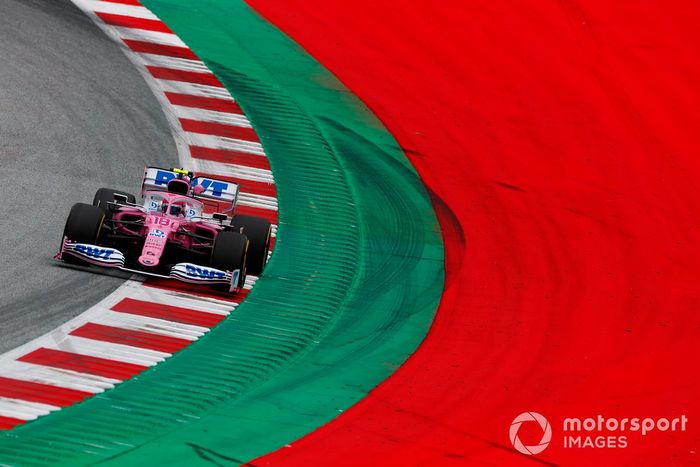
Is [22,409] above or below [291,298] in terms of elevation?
below

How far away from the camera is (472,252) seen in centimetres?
2128

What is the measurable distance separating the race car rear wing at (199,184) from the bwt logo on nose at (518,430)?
586 cm

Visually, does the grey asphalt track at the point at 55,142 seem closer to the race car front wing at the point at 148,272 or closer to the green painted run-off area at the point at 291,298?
the race car front wing at the point at 148,272

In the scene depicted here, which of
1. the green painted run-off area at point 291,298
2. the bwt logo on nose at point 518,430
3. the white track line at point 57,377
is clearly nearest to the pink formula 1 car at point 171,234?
the green painted run-off area at point 291,298

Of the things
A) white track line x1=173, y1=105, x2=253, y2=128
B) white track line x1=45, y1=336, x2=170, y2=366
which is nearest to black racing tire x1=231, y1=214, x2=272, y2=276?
white track line x1=45, y1=336, x2=170, y2=366

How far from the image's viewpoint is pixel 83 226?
1780 centimetres

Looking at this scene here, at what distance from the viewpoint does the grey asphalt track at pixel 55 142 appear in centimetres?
1734

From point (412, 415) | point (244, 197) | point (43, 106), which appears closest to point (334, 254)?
point (244, 197)

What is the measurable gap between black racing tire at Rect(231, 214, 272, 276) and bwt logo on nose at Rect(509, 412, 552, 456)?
4.74m

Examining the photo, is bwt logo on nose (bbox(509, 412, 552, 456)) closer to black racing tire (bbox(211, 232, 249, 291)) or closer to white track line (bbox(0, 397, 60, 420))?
black racing tire (bbox(211, 232, 249, 291))

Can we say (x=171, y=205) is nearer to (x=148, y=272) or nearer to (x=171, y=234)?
(x=171, y=234)

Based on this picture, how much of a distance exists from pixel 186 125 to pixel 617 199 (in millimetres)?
7911

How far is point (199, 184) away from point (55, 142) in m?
4.27

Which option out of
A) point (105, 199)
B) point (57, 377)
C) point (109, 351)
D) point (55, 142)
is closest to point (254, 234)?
point (105, 199)
